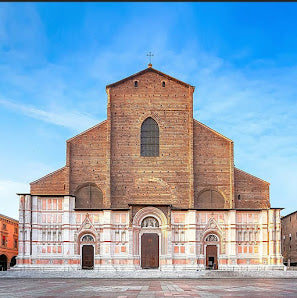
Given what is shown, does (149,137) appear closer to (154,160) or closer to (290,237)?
(154,160)

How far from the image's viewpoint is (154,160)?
4009cm

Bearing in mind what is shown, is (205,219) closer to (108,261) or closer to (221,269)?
(221,269)

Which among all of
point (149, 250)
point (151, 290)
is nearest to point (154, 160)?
point (149, 250)

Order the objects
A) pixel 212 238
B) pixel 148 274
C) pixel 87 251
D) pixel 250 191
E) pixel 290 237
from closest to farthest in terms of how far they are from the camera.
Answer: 1. pixel 148 274
2. pixel 87 251
3. pixel 212 238
4. pixel 250 191
5. pixel 290 237

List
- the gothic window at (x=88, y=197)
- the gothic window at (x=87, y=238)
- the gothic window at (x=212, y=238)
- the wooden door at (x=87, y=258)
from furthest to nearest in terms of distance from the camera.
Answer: the gothic window at (x=88, y=197), the gothic window at (x=212, y=238), the gothic window at (x=87, y=238), the wooden door at (x=87, y=258)

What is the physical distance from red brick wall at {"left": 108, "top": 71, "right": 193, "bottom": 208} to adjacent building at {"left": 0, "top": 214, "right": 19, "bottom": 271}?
2081 cm

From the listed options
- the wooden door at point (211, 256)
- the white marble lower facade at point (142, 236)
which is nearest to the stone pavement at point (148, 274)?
the white marble lower facade at point (142, 236)

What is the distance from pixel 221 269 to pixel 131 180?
10.8 m

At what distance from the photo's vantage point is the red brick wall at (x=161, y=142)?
39594 millimetres

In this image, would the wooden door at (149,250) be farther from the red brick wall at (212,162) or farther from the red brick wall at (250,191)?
Result: the red brick wall at (250,191)

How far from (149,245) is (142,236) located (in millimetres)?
982

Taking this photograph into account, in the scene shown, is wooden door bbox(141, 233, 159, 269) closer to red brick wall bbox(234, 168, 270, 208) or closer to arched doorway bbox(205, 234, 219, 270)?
arched doorway bbox(205, 234, 219, 270)

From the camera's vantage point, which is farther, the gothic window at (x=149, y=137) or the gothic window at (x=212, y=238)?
the gothic window at (x=149, y=137)

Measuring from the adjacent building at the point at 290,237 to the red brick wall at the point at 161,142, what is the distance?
20.7m
